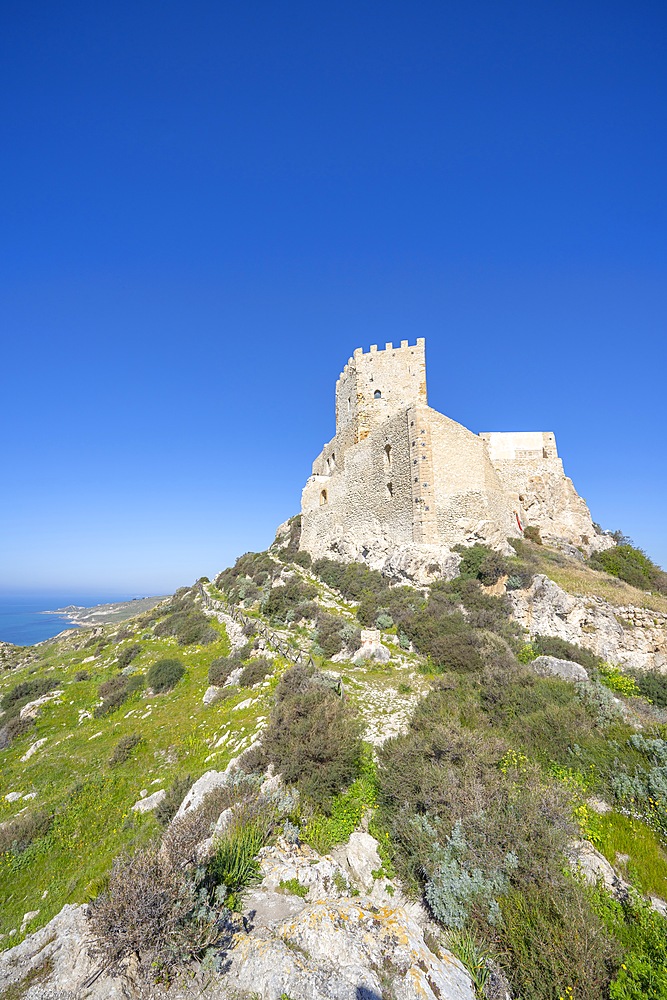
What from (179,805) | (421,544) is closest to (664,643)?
(421,544)

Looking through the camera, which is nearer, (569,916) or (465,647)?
(569,916)

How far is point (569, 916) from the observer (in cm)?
362

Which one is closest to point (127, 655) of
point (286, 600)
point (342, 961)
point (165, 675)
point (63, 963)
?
point (165, 675)

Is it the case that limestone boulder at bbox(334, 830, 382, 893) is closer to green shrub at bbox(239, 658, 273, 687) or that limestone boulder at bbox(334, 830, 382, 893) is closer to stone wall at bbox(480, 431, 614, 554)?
green shrub at bbox(239, 658, 273, 687)

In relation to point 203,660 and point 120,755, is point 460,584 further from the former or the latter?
point 120,755

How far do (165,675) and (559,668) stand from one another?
1360 centimetres

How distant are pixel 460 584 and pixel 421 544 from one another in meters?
3.04

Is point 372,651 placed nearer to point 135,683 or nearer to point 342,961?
point 342,961

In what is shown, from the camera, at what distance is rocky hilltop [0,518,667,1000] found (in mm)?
3393

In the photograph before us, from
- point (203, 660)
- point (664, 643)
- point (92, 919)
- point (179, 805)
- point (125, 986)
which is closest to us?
point (125, 986)

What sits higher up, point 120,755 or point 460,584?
point 460,584

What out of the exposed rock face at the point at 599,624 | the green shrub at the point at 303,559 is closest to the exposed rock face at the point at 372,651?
the exposed rock face at the point at 599,624

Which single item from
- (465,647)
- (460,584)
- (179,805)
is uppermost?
(460,584)

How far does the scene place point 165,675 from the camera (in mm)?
14695
